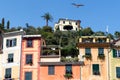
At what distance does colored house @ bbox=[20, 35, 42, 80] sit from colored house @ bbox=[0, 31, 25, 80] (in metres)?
0.88

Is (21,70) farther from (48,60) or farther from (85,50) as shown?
Result: (85,50)

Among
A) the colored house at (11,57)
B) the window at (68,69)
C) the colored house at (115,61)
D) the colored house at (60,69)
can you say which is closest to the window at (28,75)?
the colored house at (11,57)

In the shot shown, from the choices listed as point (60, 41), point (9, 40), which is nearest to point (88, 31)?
point (60, 41)

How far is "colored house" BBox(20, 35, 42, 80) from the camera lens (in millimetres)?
66125

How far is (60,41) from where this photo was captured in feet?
346

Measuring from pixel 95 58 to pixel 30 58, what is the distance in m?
11.4

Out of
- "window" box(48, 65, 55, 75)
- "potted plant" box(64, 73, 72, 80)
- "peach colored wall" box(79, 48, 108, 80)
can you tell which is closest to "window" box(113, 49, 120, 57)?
"peach colored wall" box(79, 48, 108, 80)

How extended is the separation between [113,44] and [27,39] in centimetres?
1534

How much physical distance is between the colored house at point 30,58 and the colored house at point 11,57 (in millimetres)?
878

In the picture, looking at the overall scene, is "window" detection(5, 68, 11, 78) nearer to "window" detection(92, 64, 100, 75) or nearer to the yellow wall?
"window" detection(92, 64, 100, 75)

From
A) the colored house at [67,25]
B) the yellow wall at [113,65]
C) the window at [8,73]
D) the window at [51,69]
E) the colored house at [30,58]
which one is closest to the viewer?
the yellow wall at [113,65]

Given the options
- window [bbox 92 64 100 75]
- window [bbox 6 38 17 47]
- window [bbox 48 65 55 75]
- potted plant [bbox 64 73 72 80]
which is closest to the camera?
potted plant [bbox 64 73 72 80]

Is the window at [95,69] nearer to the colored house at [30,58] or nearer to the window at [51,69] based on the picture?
the window at [51,69]

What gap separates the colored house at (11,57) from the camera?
220 ft
